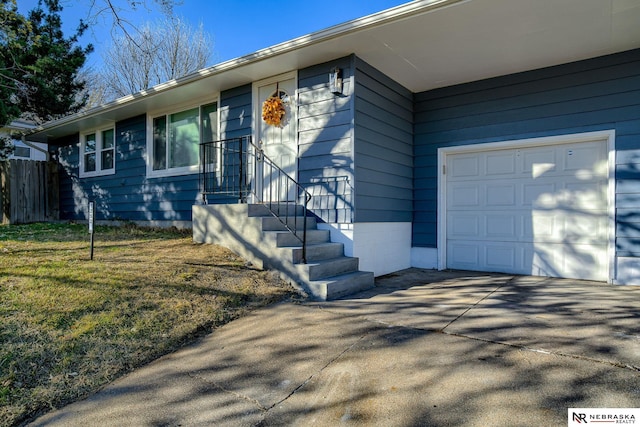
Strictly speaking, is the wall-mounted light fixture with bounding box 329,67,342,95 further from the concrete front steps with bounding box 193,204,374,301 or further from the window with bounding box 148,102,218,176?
the window with bounding box 148,102,218,176

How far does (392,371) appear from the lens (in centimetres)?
238

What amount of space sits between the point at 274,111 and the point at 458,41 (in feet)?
9.17

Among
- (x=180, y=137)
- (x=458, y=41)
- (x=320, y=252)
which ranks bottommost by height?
(x=320, y=252)

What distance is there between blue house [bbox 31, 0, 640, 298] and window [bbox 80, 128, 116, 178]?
9.34ft

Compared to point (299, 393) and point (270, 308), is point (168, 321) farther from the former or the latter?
point (299, 393)

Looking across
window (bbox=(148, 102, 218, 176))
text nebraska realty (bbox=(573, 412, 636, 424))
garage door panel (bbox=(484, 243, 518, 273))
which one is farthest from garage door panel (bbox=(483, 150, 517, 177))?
window (bbox=(148, 102, 218, 176))

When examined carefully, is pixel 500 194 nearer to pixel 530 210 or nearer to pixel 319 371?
pixel 530 210

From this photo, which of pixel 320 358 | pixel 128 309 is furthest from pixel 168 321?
pixel 320 358

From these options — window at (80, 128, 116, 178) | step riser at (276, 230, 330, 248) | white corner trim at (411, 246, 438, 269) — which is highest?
window at (80, 128, 116, 178)

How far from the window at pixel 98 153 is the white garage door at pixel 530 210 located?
779cm

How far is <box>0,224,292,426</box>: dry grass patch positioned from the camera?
95.0 inches

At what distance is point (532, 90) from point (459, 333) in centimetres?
419

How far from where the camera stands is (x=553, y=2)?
382cm

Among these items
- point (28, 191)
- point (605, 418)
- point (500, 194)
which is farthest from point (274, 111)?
point (28, 191)
